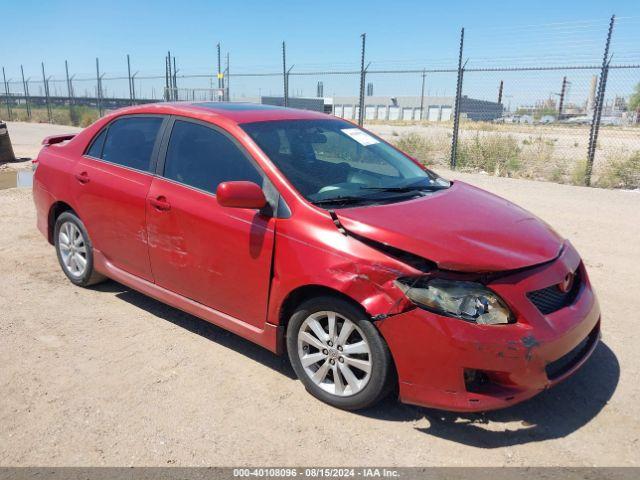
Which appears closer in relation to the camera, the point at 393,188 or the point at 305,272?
the point at 305,272

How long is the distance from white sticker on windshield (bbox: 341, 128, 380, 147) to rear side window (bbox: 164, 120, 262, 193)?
41.2 inches

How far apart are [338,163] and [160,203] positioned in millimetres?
1279

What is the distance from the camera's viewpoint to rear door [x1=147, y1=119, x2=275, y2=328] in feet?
10.9

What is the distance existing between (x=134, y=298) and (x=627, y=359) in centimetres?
388

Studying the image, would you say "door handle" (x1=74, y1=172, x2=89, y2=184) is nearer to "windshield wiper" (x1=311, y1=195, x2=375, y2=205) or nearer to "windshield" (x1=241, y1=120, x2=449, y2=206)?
"windshield" (x1=241, y1=120, x2=449, y2=206)

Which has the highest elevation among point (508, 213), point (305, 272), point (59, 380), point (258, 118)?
point (258, 118)

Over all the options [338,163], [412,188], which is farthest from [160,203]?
[412,188]

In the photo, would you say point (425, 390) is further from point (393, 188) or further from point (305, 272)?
point (393, 188)

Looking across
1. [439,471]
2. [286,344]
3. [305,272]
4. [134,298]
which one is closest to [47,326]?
[134,298]

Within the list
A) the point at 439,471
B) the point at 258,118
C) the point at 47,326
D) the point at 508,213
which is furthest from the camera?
the point at 47,326

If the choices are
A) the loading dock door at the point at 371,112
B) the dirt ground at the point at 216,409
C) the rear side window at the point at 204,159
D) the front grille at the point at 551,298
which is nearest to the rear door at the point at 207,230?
the rear side window at the point at 204,159

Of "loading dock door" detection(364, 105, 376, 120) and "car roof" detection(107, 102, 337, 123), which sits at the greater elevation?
"car roof" detection(107, 102, 337, 123)

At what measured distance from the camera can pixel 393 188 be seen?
3658 millimetres

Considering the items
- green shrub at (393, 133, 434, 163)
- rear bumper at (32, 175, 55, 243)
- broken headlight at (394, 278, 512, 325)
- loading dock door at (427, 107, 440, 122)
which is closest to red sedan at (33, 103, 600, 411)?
broken headlight at (394, 278, 512, 325)
